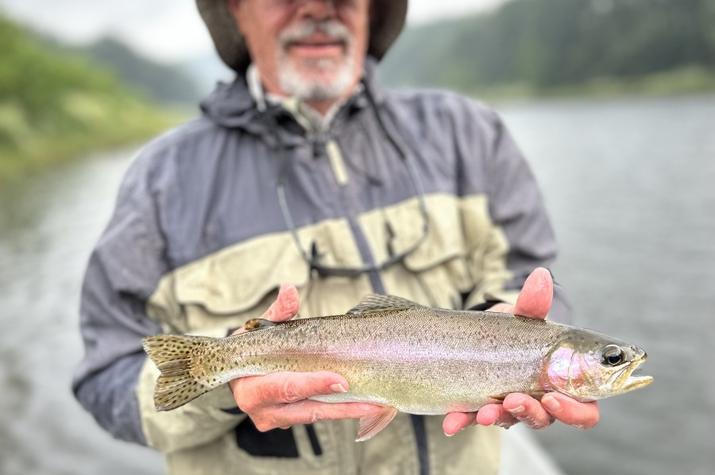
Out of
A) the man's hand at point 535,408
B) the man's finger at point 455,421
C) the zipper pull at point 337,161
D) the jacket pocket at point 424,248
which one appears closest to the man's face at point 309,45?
the zipper pull at point 337,161

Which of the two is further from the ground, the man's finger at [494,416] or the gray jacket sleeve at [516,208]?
the gray jacket sleeve at [516,208]

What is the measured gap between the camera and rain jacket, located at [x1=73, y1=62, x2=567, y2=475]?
2.81m

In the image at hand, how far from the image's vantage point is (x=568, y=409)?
2.18 metres

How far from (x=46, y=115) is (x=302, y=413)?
3727cm

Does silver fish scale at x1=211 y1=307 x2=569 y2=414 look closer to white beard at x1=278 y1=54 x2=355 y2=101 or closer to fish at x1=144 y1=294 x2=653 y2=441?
fish at x1=144 y1=294 x2=653 y2=441

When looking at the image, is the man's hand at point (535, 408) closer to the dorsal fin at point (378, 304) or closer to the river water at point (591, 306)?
the dorsal fin at point (378, 304)

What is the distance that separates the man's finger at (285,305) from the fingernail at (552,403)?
892 millimetres

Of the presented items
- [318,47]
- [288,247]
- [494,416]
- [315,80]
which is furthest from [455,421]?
[318,47]

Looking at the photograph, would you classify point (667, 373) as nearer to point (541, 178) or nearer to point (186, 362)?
point (186, 362)

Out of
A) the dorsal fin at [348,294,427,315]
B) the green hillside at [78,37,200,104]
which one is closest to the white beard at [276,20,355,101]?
the dorsal fin at [348,294,427,315]

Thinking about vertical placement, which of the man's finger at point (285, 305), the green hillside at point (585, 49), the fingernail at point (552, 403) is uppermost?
the man's finger at point (285, 305)

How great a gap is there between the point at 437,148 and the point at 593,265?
11.2 metres

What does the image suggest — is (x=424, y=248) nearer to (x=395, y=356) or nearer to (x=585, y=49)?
(x=395, y=356)

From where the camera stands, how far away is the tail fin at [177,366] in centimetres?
239
